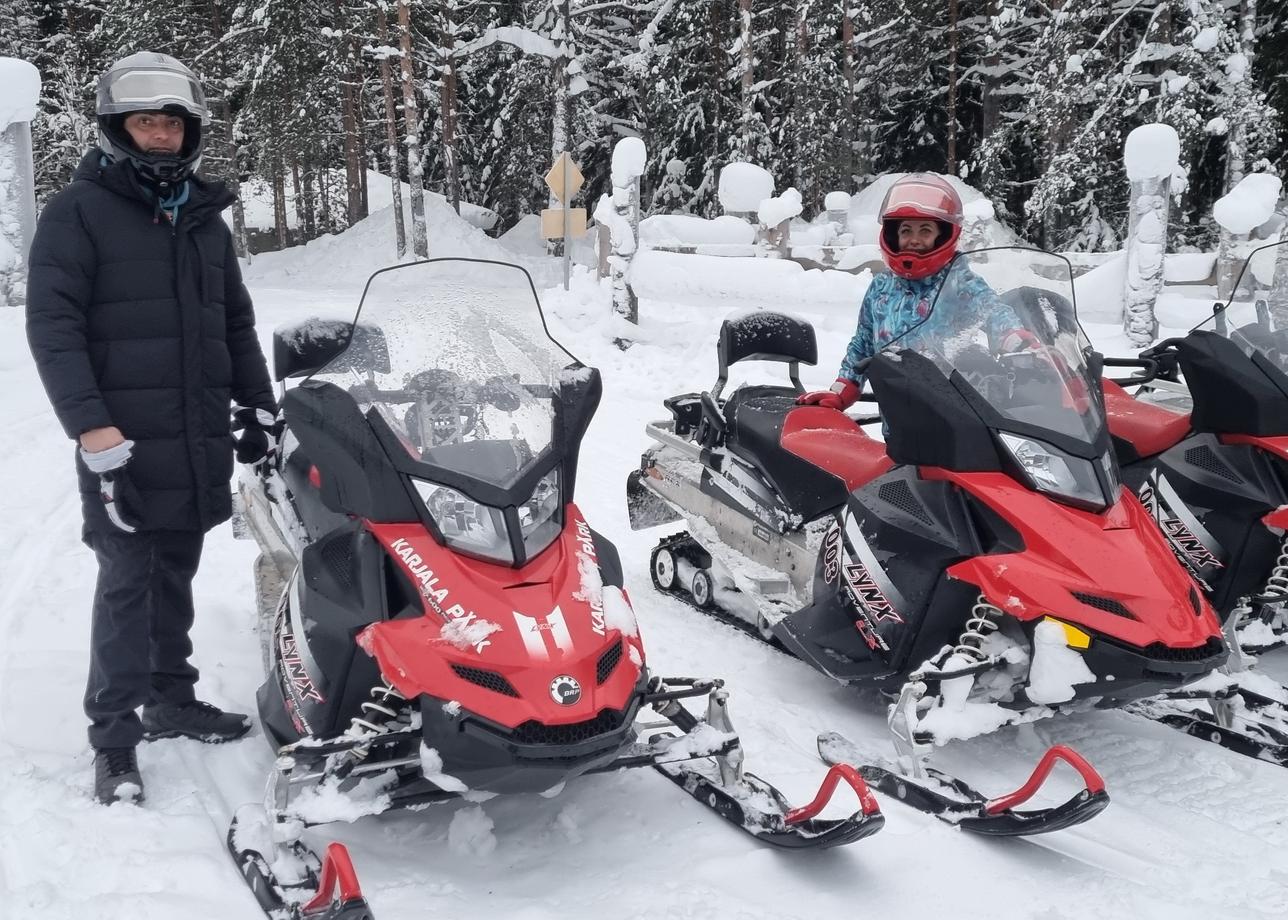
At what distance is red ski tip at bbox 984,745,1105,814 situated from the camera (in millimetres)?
2754

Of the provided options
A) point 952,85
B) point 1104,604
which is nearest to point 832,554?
point 1104,604

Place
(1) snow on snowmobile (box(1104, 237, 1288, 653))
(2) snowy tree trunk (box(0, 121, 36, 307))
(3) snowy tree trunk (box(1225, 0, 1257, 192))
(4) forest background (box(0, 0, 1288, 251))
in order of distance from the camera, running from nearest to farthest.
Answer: (1) snow on snowmobile (box(1104, 237, 1288, 653)), (2) snowy tree trunk (box(0, 121, 36, 307)), (3) snowy tree trunk (box(1225, 0, 1257, 192)), (4) forest background (box(0, 0, 1288, 251))

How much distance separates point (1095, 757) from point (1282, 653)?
1.55m

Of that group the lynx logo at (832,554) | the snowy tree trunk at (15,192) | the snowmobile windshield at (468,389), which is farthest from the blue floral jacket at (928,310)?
the snowy tree trunk at (15,192)

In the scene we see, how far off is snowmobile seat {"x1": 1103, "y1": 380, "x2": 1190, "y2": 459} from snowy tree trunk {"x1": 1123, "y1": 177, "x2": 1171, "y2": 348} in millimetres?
5802

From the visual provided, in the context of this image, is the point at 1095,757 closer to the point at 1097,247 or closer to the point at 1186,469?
the point at 1186,469

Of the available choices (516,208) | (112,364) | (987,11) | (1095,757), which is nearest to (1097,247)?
(987,11)

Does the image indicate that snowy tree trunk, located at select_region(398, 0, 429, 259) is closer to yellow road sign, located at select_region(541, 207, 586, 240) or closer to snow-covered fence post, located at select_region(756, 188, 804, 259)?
yellow road sign, located at select_region(541, 207, 586, 240)

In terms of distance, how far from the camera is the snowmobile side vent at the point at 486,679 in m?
2.53

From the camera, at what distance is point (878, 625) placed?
3.55 metres

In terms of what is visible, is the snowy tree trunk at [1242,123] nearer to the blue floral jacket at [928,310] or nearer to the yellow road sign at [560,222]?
the yellow road sign at [560,222]

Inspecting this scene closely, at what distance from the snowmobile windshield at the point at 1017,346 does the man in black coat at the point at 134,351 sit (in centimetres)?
221

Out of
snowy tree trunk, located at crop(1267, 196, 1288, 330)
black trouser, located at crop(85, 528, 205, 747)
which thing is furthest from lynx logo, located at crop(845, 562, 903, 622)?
black trouser, located at crop(85, 528, 205, 747)

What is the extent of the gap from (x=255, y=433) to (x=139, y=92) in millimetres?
1166
